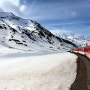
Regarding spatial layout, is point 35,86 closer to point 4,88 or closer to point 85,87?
point 4,88

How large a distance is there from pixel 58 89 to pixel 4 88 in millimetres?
4243

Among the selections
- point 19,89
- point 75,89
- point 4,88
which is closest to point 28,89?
point 19,89

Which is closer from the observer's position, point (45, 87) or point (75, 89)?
point (75, 89)

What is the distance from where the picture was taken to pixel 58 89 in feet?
60.2

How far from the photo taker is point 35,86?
65.9 ft

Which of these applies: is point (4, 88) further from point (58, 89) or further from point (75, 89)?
point (75, 89)

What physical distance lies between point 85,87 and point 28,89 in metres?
4.07

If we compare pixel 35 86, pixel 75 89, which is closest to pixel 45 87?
pixel 35 86

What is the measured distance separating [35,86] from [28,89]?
1360 millimetres

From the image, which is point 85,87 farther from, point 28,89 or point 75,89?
point 28,89

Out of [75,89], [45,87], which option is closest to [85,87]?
[75,89]

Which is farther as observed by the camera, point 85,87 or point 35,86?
point 35,86

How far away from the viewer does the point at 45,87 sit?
63.8 ft

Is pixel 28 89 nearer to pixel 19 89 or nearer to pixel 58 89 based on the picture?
pixel 19 89
